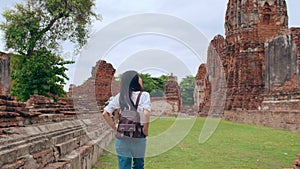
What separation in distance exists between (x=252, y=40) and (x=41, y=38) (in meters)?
11.7

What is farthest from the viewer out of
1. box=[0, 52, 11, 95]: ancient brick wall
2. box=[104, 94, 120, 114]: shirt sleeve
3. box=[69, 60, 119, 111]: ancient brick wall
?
box=[0, 52, 11, 95]: ancient brick wall

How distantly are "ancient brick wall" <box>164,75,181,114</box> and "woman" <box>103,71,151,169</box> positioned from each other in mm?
26137

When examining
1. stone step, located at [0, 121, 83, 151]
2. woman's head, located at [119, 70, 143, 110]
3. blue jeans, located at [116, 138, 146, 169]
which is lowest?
blue jeans, located at [116, 138, 146, 169]

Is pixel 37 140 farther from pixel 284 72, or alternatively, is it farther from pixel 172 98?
pixel 172 98

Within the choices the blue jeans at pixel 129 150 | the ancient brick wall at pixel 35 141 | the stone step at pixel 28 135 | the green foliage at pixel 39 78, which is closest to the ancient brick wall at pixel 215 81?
the green foliage at pixel 39 78

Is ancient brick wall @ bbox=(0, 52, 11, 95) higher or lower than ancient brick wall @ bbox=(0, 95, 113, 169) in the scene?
higher

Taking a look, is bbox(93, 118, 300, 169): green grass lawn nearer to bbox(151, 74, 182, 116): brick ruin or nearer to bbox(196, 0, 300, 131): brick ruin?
bbox(196, 0, 300, 131): brick ruin

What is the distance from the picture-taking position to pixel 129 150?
342 cm

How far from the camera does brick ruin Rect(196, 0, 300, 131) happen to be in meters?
15.3

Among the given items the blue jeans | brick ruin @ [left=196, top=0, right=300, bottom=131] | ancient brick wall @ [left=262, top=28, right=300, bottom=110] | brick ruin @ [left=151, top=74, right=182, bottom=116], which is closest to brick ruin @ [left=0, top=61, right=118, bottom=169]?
the blue jeans

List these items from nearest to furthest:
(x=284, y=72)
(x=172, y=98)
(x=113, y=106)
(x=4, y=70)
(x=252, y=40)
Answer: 1. (x=113, y=106)
2. (x=284, y=72)
3. (x=4, y=70)
4. (x=252, y=40)
5. (x=172, y=98)

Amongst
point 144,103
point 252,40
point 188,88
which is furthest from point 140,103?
point 188,88

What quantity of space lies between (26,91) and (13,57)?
2806 millimetres

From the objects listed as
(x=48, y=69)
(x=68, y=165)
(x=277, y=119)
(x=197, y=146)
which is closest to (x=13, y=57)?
(x=48, y=69)
